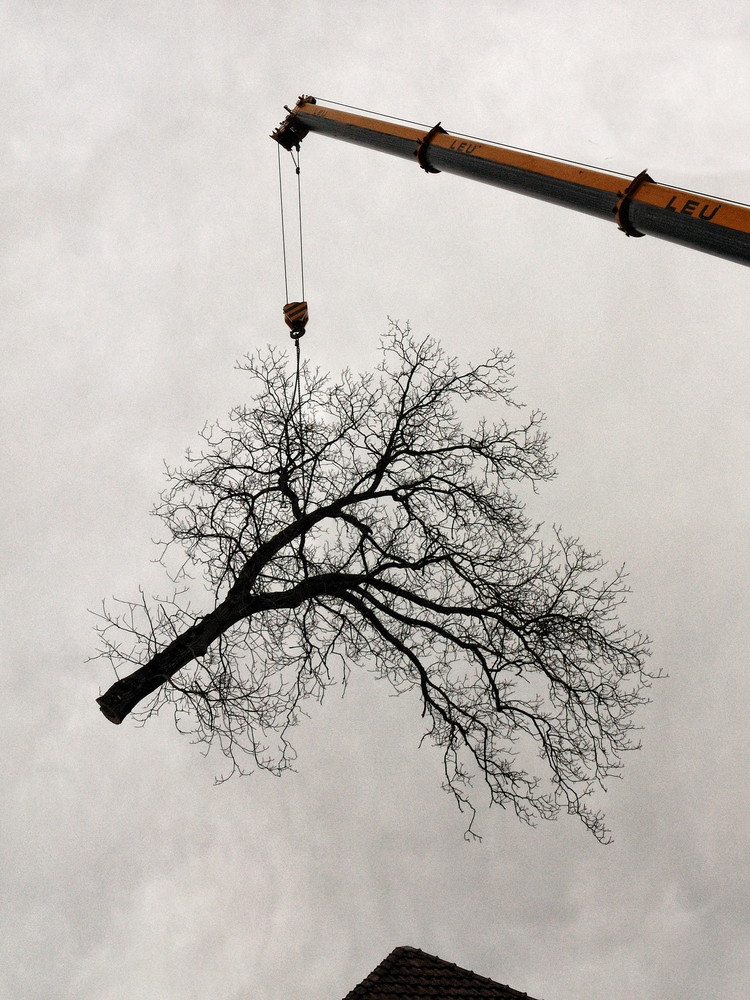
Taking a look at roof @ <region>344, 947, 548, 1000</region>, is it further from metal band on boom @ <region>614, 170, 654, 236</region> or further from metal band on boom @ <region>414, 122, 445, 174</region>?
metal band on boom @ <region>414, 122, 445, 174</region>

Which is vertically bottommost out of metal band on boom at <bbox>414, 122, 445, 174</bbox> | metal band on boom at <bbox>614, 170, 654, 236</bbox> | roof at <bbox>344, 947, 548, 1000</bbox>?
roof at <bbox>344, 947, 548, 1000</bbox>

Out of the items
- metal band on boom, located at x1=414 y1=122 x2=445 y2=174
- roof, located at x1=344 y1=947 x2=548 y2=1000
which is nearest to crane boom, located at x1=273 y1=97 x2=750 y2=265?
metal band on boom, located at x1=414 y1=122 x2=445 y2=174

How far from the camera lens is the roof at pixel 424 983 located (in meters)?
10.9

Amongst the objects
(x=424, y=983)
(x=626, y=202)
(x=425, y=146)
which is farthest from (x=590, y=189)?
(x=424, y=983)

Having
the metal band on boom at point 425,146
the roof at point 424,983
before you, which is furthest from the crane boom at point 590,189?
the roof at point 424,983

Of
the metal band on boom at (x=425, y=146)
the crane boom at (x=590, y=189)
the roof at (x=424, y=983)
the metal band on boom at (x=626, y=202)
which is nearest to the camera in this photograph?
the crane boom at (x=590, y=189)

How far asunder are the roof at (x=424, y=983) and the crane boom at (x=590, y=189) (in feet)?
29.6

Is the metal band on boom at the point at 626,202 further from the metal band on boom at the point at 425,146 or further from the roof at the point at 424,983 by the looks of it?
the roof at the point at 424,983

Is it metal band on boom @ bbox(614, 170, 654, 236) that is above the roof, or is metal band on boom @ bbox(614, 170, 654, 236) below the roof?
above

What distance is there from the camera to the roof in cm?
1087

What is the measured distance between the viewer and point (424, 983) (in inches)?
440

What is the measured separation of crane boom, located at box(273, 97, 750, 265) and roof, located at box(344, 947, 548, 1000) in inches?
355

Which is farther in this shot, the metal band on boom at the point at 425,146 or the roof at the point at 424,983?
the metal band on boom at the point at 425,146

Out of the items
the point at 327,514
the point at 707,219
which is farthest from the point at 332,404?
the point at 707,219
